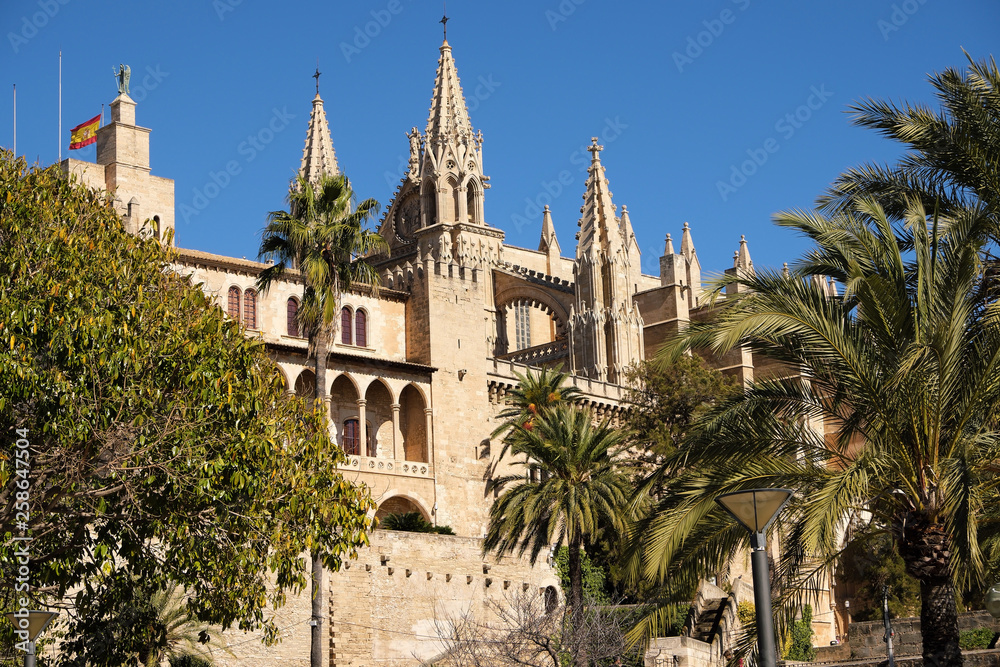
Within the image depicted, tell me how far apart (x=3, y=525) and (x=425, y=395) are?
2717 cm

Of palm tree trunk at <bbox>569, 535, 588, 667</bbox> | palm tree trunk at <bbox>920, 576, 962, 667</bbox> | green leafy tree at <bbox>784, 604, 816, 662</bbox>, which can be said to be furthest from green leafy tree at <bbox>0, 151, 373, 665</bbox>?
green leafy tree at <bbox>784, 604, 816, 662</bbox>

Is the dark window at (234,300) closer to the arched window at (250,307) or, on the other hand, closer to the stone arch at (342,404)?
the arched window at (250,307)

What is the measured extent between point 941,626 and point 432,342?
29.9 m

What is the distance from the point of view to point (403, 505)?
41.7 metres

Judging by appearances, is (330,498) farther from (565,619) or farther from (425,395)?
(425,395)

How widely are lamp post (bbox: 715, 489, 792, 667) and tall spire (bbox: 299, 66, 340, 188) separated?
49.1 metres

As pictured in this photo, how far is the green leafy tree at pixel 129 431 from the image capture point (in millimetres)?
16078

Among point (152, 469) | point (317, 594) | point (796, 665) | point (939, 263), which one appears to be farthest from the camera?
point (796, 665)

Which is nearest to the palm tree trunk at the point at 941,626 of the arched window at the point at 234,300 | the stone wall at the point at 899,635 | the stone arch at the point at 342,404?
the stone wall at the point at 899,635

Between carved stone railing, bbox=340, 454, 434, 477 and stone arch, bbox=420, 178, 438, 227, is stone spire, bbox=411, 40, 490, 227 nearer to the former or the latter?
stone arch, bbox=420, 178, 438, 227

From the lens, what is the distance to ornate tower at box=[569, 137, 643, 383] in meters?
52.6

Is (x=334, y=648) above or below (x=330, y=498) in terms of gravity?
below

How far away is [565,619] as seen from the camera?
1112 inches

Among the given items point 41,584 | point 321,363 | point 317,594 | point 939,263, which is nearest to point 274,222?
point 321,363
